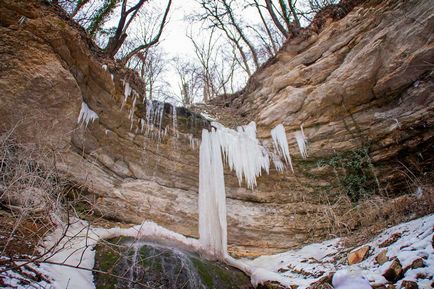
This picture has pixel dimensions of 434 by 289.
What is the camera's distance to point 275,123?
26.8 ft

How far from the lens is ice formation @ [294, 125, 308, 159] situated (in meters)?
7.54

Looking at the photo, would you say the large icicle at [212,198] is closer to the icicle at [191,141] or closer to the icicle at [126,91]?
the icicle at [191,141]

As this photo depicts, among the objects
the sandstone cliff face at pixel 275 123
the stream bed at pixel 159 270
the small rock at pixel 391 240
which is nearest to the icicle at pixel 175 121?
the sandstone cliff face at pixel 275 123

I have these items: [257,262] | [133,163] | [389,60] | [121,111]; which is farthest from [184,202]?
[389,60]

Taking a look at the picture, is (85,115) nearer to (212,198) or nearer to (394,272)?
(212,198)

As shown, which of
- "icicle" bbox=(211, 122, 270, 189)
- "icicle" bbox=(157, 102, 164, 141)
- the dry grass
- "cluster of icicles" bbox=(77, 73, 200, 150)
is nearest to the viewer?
the dry grass

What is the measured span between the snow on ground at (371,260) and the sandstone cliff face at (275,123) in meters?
0.78

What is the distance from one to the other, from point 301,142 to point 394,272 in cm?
482

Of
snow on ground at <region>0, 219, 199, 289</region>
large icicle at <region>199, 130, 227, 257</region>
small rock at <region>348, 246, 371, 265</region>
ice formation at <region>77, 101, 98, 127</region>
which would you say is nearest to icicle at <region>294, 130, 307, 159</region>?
large icicle at <region>199, 130, 227, 257</region>

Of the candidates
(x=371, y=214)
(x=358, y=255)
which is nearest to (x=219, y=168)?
(x=371, y=214)

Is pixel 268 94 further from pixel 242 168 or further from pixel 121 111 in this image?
pixel 121 111

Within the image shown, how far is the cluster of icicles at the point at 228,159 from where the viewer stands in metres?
6.30

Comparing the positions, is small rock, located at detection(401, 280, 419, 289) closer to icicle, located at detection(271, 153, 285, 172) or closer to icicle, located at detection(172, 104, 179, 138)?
icicle, located at detection(271, 153, 285, 172)

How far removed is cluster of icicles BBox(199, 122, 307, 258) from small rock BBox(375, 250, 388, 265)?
310 cm
